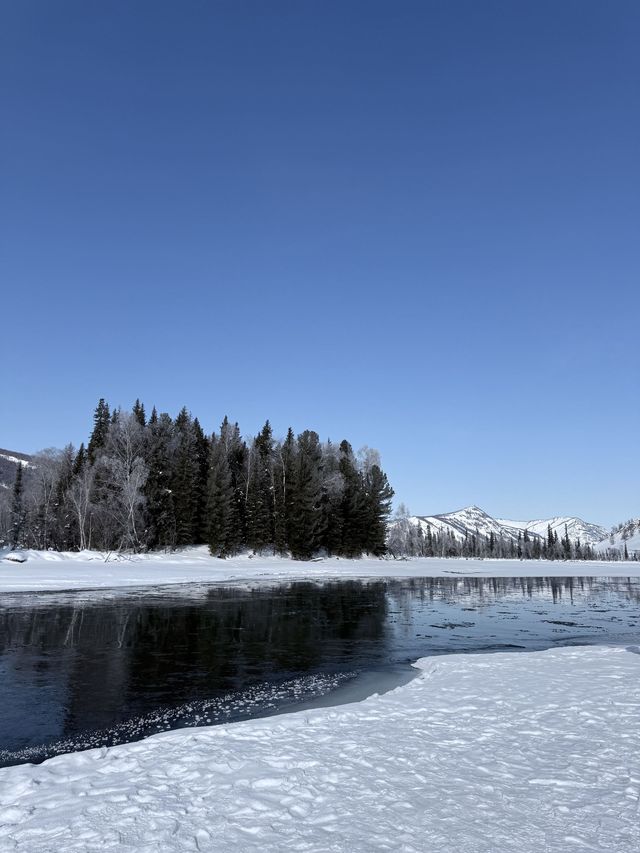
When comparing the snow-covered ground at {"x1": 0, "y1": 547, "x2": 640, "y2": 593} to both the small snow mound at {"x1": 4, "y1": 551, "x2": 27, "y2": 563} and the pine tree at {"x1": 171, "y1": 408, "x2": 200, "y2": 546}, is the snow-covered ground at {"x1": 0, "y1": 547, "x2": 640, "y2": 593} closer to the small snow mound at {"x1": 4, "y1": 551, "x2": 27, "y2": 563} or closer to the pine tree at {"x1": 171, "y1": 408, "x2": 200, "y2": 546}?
the small snow mound at {"x1": 4, "y1": 551, "x2": 27, "y2": 563}

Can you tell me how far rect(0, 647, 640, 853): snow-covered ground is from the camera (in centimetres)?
524

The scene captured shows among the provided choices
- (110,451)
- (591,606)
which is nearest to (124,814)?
(591,606)

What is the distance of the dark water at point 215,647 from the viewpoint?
10.1m

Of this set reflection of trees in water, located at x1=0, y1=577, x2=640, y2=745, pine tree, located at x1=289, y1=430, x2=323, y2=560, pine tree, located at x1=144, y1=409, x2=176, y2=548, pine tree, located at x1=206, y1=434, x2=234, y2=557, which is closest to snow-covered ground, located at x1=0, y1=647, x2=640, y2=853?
reflection of trees in water, located at x1=0, y1=577, x2=640, y2=745

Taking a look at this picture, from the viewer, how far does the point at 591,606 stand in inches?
1233

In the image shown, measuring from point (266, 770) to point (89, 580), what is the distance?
115 ft

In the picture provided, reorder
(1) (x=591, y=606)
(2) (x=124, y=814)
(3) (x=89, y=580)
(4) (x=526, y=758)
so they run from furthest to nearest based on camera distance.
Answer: (3) (x=89, y=580)
(1) (x=591, y=606)
(4) (x=526, y=758)
(2) (x=124, y=814)

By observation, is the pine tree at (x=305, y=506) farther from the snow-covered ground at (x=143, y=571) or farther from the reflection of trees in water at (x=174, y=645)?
the reflection of trees in water at (x=174, y=645)

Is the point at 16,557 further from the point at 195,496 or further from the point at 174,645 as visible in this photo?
the point at 174,645

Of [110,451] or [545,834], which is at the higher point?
[110,451]

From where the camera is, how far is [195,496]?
7188 centimetres

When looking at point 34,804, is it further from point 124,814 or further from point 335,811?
point 335,811

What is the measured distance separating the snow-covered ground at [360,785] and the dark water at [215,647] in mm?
1667

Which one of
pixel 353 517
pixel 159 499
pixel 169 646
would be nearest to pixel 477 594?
pixel 169 646
